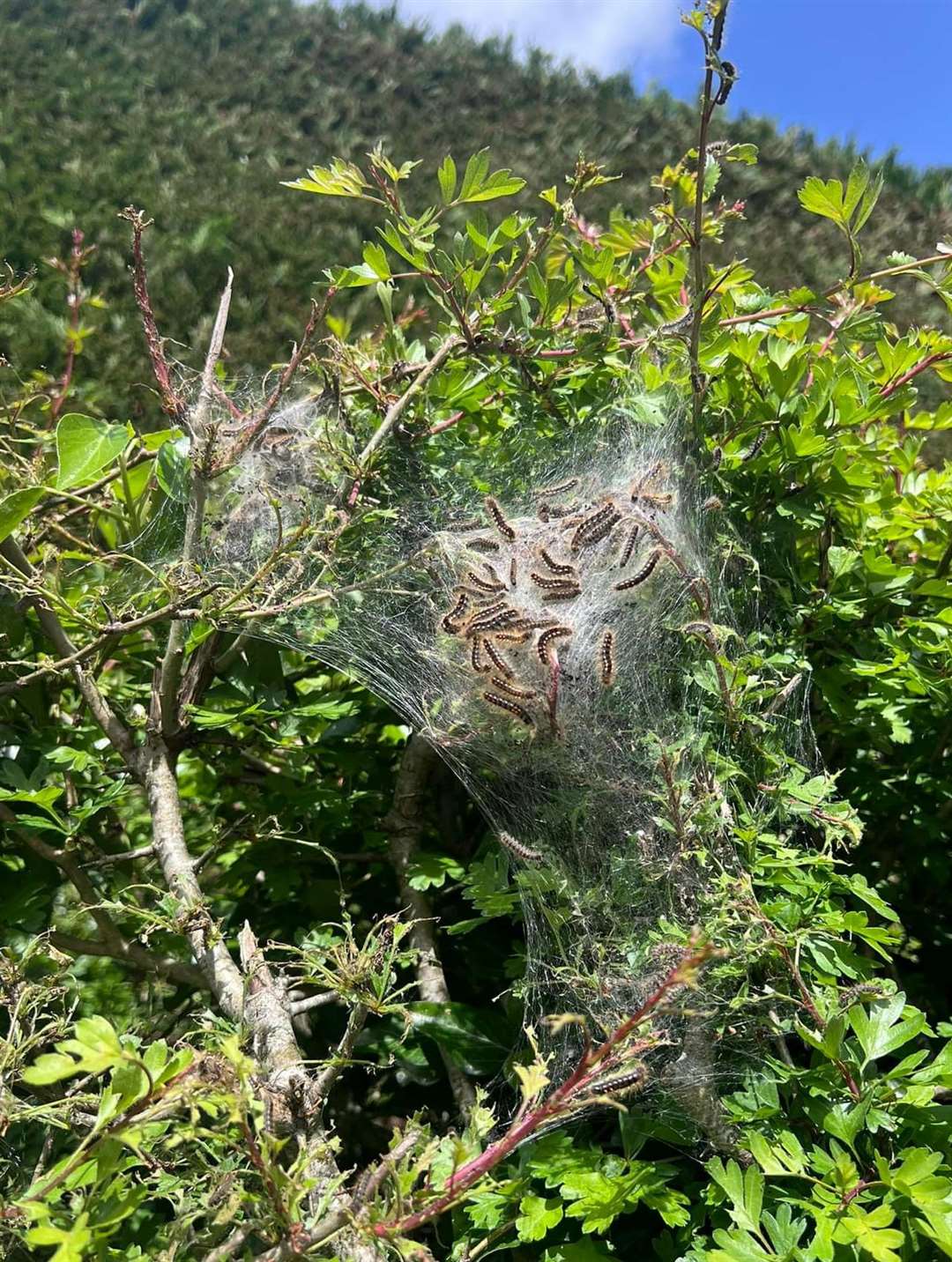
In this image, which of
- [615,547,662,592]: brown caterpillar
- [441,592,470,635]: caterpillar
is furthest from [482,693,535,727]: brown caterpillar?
[615,547,662,592]: brown caterpillar

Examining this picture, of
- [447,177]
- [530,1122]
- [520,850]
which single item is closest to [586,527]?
[520,850]

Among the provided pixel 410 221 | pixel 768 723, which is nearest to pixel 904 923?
pixel 768 723

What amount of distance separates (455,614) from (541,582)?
137 millimetres

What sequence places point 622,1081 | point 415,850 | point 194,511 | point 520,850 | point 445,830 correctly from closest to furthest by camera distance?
point 622,1081 → point 520,850 → point 194,511 → point 415,850 → point 445,830

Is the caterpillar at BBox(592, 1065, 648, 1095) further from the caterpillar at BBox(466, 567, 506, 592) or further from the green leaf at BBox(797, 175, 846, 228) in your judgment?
the green leaf at BBox(797, 175, 846, 228)

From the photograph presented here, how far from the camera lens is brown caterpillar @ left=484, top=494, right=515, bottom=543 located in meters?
1.61

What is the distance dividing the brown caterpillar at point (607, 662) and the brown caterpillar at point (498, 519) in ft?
0.81

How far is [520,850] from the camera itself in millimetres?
1427

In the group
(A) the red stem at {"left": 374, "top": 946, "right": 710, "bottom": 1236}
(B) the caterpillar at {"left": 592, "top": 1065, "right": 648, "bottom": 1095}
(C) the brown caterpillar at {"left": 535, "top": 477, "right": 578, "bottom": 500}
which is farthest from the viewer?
(C) the brown caterpillar at {"left": 535, "top": 477, "right": 578, "bottom": 500}

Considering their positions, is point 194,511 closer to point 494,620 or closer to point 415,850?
point 494,620

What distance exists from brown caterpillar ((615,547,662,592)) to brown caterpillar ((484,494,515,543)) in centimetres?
20

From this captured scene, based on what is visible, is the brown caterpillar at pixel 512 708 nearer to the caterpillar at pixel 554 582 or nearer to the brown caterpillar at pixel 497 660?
the brown caterpillar at pixel 497 660

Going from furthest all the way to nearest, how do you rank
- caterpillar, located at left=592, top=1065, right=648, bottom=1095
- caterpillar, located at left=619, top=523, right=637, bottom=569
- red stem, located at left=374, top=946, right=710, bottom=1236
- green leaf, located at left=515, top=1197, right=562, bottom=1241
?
caterpillar, located at left=619, top=523, right=637, bottom=569 < green leaf, located at left=515, top=1197, right=562, bottom=1241 < caterpillar, located at left=592, top=1065, right=648, bottom=1095 < red stem, located at left=374, top=946, right=710, bottom=1236

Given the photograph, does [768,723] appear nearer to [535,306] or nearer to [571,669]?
[571,669]
